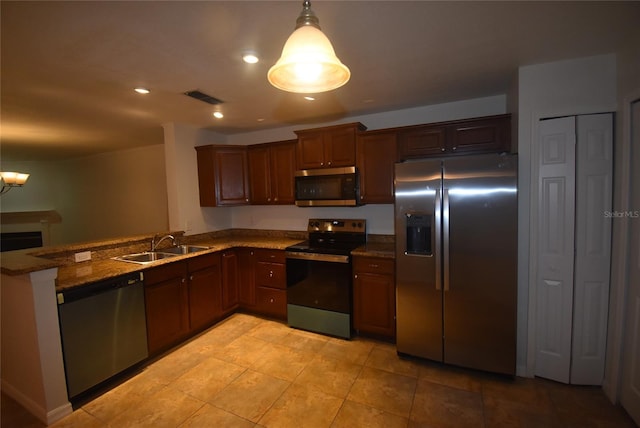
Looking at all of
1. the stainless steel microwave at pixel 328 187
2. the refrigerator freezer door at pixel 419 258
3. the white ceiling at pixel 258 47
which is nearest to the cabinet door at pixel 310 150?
the stainless steel microwave at pixel 328 187

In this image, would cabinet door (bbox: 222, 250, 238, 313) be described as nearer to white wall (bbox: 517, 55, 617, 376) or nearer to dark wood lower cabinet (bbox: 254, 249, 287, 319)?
dark wood lower cabinet (bbox: 254, 249, 287, 319)

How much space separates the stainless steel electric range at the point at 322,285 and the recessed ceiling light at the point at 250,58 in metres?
1.90

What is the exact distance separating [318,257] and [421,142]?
1.62 meters

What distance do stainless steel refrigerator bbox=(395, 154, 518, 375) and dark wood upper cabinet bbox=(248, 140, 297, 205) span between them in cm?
Result: 158

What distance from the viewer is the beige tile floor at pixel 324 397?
6.17ft

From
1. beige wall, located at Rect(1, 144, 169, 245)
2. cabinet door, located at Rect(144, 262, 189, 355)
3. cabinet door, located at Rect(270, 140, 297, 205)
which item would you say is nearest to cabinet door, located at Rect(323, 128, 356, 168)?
cabinet door, located at Rect(270, 140, 297, 205)

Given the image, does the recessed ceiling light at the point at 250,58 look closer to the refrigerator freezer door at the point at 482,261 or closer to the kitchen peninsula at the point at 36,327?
the refrigerator freezer door at the point at 482,261

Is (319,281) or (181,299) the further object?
(319,281)

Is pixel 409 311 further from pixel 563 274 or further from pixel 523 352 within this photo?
pixel 563 274

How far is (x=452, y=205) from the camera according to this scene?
7.47 ft

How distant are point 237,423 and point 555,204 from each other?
9.29 ft

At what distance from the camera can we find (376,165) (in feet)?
10.0

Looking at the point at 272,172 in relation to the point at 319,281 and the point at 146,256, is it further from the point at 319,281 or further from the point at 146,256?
the point at 146,256

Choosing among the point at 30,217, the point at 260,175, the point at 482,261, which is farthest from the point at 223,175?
the point at 30,217
